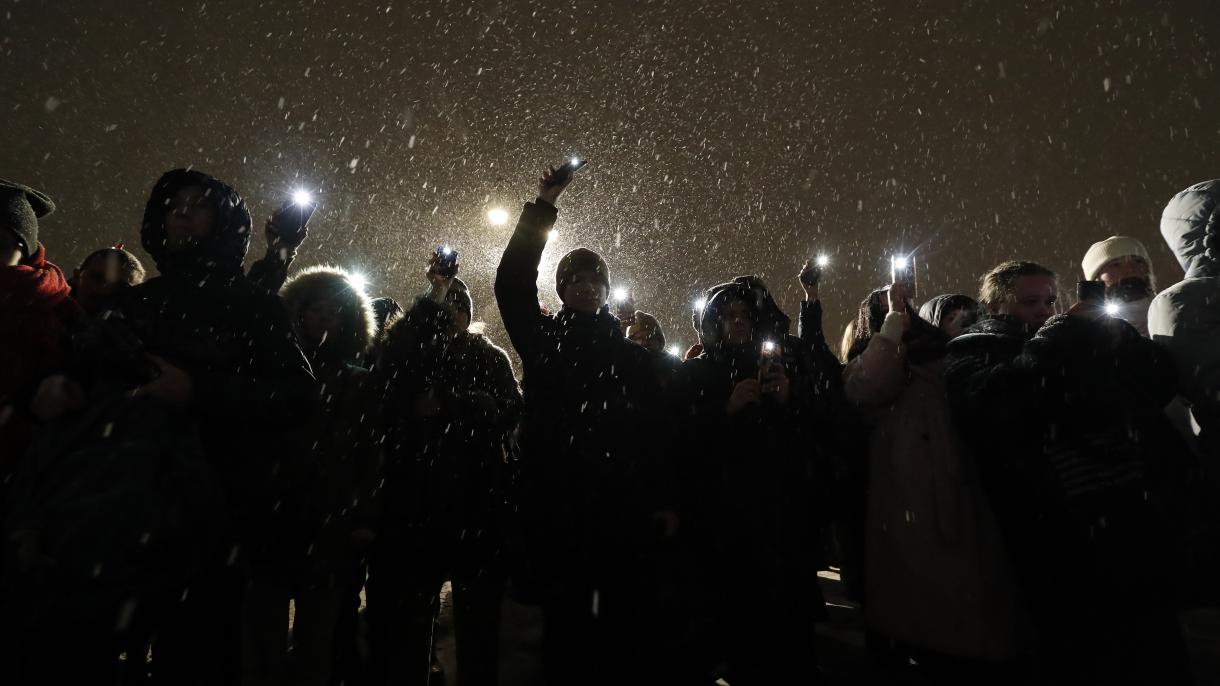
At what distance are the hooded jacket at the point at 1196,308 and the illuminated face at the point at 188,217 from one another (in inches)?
158

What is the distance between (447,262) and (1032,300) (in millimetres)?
3209

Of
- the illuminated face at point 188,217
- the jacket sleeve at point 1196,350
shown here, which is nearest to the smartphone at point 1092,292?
the jacket sleeve at point 1196,350

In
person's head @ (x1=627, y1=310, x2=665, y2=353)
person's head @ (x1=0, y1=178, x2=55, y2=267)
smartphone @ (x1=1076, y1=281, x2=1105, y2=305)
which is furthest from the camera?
person's head @ (x1=627, y1=310, x2=665, y2=353)

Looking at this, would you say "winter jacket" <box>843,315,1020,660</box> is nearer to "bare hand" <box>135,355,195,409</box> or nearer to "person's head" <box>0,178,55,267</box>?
"bare hand" <box>135,355,195,409</box>

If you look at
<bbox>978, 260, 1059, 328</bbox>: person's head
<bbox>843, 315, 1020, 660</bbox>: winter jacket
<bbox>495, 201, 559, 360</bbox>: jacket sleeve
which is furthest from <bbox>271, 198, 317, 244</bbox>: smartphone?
<bbox>978, 260, 1059, 328</bbox>: person's head

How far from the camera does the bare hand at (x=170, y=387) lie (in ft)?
5.99

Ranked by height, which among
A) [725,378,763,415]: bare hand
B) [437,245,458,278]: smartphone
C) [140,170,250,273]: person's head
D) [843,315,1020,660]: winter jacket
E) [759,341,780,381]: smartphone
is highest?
[437,245,458,278]: smartphone

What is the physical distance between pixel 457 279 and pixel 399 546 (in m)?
1.71

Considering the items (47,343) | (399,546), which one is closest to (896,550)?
(399,546)

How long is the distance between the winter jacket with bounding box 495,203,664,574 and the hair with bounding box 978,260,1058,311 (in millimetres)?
1806

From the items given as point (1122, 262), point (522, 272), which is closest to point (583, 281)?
point (522, 272)

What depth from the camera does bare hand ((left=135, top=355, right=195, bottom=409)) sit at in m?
→ 1.83

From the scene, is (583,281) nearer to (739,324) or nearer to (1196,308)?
(739,324)

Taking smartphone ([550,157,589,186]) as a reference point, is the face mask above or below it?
below
